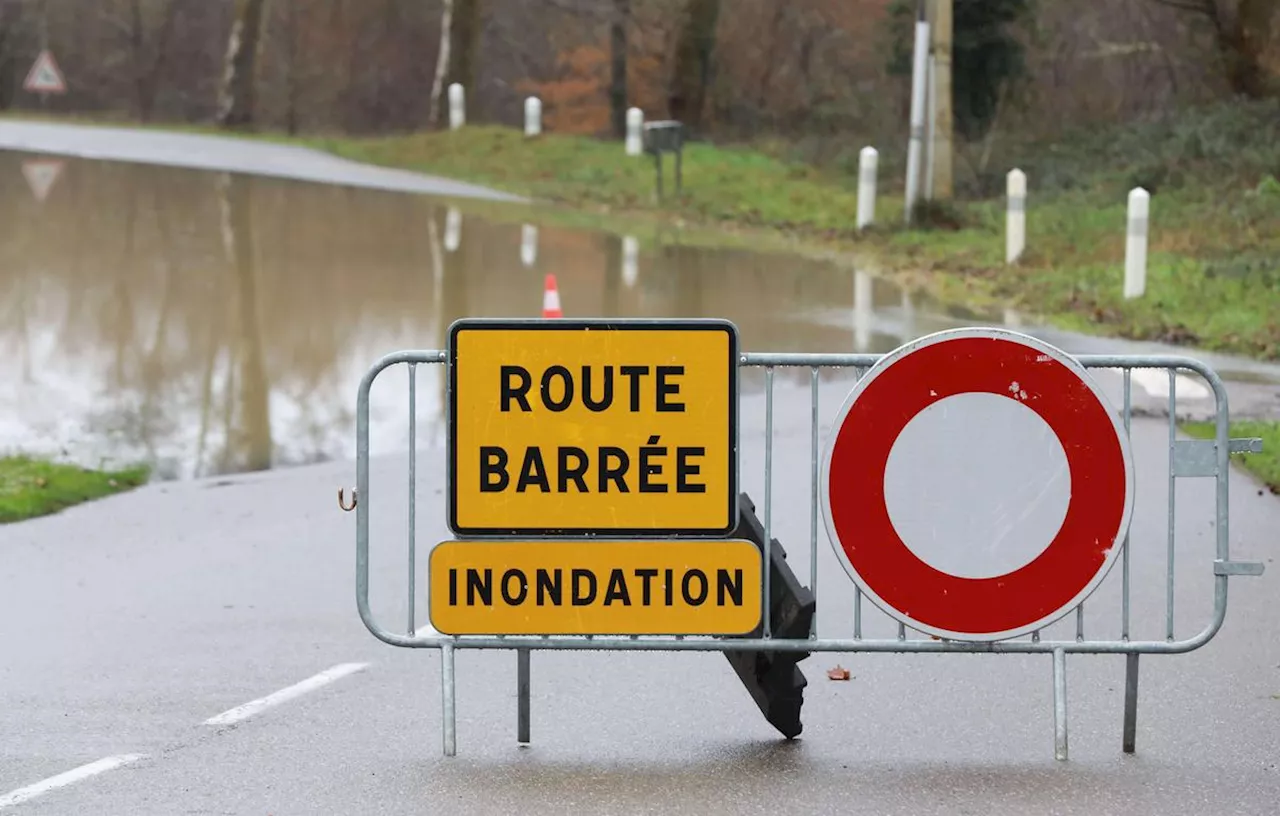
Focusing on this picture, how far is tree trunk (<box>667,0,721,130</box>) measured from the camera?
42.8m

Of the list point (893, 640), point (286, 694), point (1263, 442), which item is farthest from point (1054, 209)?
point (893, 640)

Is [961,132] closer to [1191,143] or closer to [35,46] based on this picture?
[1191,143]

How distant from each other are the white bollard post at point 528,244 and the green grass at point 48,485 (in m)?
10.2

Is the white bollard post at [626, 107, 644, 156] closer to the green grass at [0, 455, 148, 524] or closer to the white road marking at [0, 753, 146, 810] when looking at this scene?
the green grass at [0, 455, 148, 524]

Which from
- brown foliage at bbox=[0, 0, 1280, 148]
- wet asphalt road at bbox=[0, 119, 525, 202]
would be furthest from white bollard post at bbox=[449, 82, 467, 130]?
wet asphalt road at bbox=[0, 119, 525, 202]

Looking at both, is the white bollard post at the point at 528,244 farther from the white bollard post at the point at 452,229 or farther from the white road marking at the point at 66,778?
the white road marking at the point at 66,778

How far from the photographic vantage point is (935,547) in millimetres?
6566

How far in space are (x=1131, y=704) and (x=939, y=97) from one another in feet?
69.8

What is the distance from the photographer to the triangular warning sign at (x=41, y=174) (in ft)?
90.3

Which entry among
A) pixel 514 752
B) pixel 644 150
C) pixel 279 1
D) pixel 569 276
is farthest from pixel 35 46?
pixel 514 752

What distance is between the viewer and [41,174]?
29969 mm

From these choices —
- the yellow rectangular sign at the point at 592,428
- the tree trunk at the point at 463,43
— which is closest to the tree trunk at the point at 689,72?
the tree trunk at the point at 463,43

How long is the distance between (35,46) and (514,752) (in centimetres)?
7115

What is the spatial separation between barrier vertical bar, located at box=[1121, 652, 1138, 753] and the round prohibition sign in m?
0.31
